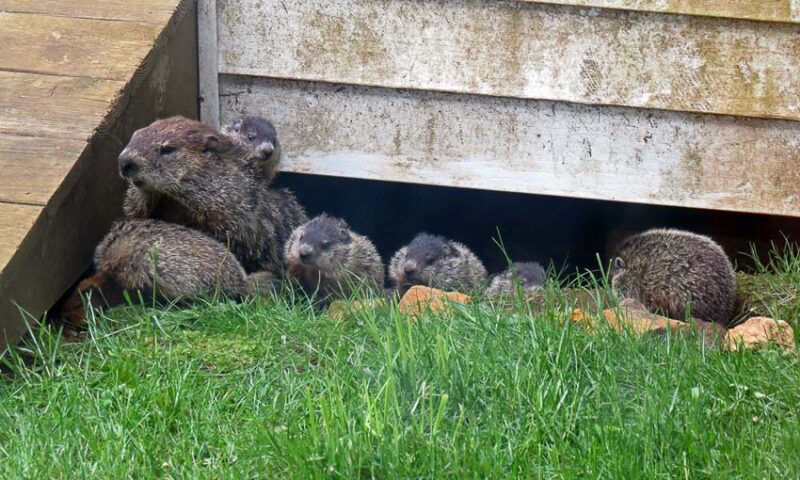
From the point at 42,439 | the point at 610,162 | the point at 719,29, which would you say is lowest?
the point at 42,439

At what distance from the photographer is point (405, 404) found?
371 centimetres

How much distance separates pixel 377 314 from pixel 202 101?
2.53 metres

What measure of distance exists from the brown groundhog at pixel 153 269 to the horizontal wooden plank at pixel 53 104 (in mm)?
639

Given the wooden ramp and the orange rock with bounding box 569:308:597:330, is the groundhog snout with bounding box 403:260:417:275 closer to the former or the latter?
the wooden ramp

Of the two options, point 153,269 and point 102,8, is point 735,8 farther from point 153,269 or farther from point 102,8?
point 102,8

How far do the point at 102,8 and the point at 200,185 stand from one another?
4.07 ft

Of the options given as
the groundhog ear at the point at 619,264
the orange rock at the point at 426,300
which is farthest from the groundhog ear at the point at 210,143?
the groundhog ear at the point at 619,264

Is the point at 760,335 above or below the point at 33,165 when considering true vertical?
below

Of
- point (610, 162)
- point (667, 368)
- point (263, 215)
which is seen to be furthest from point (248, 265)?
point (667, 368)

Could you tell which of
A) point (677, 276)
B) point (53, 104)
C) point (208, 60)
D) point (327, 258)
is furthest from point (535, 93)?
point (53, 104)

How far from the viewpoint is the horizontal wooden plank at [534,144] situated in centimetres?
643

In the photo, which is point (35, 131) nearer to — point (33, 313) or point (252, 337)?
point (33, 313)

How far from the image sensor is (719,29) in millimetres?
6160

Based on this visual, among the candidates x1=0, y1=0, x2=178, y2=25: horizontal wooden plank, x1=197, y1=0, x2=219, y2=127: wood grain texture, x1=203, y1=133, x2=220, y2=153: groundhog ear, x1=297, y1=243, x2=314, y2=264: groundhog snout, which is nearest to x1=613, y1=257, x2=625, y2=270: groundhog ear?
x1=297, y1=243, x2=314, y2=264: groundhog snout
